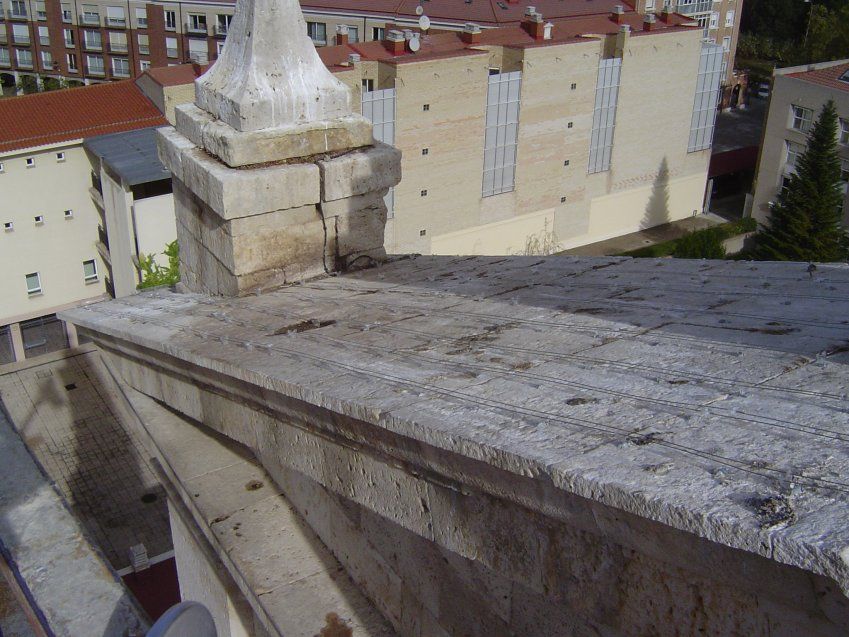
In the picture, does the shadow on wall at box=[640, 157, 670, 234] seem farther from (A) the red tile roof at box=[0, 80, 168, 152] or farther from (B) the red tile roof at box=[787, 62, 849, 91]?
(A) the red tile roof at box=[0, 80, 168, 152]

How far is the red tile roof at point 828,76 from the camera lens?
32.5 meters

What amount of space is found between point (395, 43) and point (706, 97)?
14375 mm

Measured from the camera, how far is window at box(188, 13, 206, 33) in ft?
154

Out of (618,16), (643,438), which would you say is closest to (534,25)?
(618,16)

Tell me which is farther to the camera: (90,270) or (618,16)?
(618,16)

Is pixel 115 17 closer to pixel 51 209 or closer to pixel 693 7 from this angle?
pixel 51 209

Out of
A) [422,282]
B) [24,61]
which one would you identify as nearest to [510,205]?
[422,282]

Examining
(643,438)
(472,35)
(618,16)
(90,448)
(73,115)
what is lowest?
(90,448)

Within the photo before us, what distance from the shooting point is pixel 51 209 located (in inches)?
1048

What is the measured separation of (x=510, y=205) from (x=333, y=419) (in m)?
29.8

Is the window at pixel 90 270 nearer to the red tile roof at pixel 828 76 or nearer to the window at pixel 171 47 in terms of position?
the window at pixel 171 47

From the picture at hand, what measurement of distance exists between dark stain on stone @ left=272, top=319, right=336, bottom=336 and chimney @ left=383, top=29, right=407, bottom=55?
2697 cm

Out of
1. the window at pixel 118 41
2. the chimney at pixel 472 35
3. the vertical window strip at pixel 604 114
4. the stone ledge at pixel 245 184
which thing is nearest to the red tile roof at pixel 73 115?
the chimney at pixel 472 35

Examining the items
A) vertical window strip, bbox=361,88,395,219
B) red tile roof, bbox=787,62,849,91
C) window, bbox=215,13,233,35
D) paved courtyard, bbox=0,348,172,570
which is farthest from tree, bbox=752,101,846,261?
window, bbox=215,13,233,35
